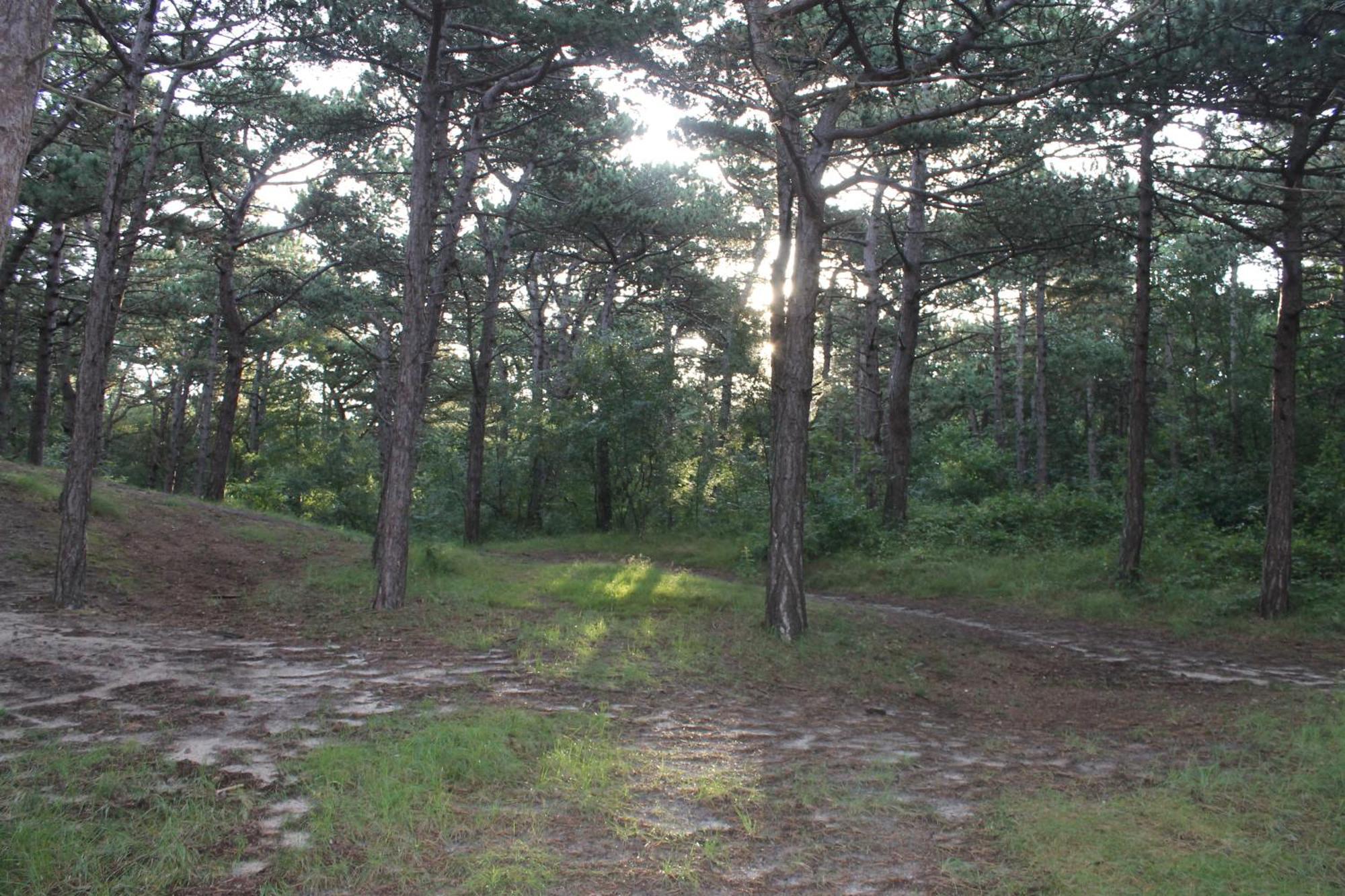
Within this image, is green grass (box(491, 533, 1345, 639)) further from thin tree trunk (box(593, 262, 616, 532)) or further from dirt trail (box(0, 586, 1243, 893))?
dirt trail (box(0, 586, 1243, 893))

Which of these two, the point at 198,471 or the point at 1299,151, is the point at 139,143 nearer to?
the point at 198,471

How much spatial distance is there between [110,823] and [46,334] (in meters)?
21.4

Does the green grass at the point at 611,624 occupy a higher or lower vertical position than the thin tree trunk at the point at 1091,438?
lower

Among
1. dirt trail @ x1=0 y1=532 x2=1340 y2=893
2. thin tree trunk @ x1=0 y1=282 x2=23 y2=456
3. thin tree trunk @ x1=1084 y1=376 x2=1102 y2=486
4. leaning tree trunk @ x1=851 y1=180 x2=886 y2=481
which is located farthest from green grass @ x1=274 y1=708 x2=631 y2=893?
thin tree trunk @ x1=1084 y1=376 x2=1102 y2=486

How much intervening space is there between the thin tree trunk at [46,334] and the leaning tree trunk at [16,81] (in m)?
18.2

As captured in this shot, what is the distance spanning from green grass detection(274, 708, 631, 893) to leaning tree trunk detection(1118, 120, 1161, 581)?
1005cm

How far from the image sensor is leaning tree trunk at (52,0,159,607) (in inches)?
345

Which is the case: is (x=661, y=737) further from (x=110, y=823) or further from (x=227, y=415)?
(x=227, y=415)

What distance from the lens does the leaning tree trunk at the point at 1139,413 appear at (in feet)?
39.8

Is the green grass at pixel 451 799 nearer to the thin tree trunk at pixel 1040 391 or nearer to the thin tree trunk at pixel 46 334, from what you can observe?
the thin tree trunk at pixel 46 334

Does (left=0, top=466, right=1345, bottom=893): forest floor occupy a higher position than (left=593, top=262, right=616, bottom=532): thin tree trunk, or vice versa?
(left=593, top=262, right=616, bottom=532): thin tree trunk

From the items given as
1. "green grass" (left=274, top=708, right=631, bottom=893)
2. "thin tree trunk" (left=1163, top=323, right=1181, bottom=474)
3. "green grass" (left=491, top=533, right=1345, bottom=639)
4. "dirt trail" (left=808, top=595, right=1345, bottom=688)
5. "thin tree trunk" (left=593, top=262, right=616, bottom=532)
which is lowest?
"green grass" (left=274, top=708, right=631, bottom=893)

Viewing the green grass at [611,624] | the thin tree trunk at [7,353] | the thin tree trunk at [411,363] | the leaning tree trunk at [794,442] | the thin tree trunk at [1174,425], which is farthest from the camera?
the thin tree trunk at [7,353]

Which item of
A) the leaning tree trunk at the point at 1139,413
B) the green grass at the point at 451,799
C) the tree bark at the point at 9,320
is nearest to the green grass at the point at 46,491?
the tree bark at the point at 9,320
